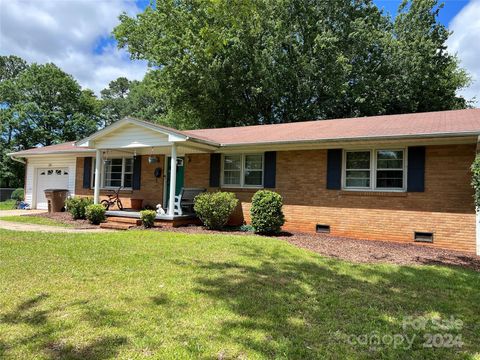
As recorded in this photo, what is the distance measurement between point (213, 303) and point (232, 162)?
27.6 ft

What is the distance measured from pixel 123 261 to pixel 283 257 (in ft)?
10.6

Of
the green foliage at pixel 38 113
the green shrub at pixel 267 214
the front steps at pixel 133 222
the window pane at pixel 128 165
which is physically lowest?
the front steps at pixel 133 222

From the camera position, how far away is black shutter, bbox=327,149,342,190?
10.2 metres

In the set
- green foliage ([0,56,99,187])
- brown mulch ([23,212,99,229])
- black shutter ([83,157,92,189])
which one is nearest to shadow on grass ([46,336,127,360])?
brown mulch ([23,212,99,229])

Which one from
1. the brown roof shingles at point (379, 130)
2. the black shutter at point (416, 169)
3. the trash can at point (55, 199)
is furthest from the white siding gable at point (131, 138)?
the black shutter at point (416, 169)

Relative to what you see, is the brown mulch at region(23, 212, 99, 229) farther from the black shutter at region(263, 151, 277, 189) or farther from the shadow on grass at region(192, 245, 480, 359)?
the shadow on grass at region(192, 245, 480, 359)

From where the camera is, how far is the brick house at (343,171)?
8727mm

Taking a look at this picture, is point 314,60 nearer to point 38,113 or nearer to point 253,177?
point 253,177

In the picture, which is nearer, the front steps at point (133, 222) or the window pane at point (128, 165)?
the front steps at point (133, 222)

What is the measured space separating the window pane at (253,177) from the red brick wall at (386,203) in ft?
1.34

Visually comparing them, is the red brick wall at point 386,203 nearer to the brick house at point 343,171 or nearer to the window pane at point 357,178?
the brick house at point 343,171

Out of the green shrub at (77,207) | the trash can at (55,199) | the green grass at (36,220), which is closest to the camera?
the green grass at (36,220)

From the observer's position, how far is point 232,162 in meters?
12.3

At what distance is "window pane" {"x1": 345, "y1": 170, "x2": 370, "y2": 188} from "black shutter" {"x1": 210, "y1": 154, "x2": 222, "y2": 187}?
182 inches
